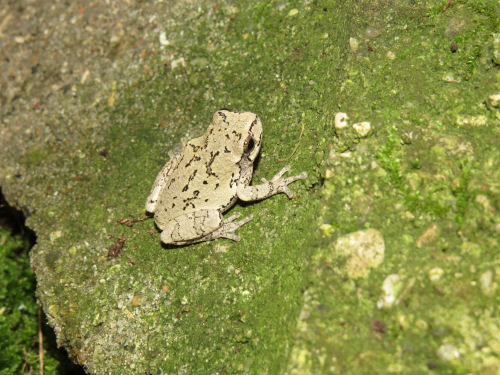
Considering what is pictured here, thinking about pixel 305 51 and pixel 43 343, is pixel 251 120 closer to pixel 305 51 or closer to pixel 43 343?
pixel 305 51

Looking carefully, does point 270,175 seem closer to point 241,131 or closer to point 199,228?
point 241,131

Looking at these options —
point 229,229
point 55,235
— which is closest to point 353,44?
point 229,229

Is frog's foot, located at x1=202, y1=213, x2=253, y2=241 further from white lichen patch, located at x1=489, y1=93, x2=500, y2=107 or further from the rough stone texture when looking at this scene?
white lichen patch, located at x1=489, y1=93, x2=500, y2=107

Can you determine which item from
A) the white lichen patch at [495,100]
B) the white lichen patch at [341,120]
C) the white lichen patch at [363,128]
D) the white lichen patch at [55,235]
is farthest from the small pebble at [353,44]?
the white lichen patch at [55,235]

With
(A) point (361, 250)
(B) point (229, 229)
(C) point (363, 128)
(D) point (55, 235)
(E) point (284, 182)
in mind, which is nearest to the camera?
(A) point (361, 250)

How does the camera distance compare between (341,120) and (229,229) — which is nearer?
(341,120)

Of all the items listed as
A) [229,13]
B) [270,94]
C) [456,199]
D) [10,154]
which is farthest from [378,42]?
[10,154]

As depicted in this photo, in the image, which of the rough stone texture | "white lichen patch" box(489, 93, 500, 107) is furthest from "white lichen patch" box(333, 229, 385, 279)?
"white lichen patch" box(489, 93, 500, 107)
